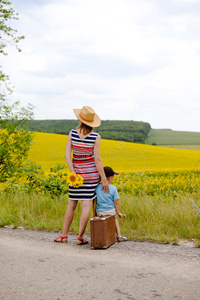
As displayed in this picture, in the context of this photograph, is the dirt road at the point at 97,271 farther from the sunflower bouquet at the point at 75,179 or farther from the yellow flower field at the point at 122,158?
the yellow flower field at the point at 122,158

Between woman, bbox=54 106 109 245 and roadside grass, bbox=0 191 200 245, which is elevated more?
woman, bbox=54 106 109 245

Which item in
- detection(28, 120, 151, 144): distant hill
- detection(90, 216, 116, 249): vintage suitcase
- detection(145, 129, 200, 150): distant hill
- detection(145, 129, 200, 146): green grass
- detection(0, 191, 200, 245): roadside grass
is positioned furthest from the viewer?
detection(145, 129, 200, 146): green grass

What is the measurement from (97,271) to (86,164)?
1795 millimetres

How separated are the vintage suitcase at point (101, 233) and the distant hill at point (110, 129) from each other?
36668 millimetres

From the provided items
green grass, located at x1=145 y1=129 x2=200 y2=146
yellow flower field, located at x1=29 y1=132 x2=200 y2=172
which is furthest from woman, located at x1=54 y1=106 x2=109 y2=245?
green grass, located at x1=145 y1=129 x2=200 y2=146

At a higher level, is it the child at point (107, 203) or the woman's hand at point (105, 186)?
the woman's hand at point (105, 186)

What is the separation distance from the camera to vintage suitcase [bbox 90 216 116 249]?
5266 millimetres

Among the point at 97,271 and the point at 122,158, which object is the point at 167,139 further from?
the point at 97,271

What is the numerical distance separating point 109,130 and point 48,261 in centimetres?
4209

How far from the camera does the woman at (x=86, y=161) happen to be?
5.57 m

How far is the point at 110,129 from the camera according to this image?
47.2 metres

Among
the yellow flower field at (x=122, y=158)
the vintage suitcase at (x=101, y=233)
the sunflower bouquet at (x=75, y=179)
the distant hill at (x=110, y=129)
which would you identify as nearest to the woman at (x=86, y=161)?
the sunflower bouquet at (x=75, y=179)

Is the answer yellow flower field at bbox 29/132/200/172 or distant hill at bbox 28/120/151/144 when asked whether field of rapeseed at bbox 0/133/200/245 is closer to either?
yellow flower field at bbox 29/132/200/172

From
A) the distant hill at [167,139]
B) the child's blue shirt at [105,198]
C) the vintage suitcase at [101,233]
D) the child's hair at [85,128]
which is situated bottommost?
the vintage suitcase at [101,233]
